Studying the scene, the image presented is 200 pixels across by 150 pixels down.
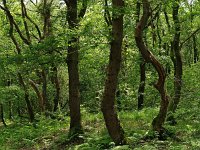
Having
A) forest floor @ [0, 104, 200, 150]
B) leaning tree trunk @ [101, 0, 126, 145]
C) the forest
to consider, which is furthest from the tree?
leaning tree trunk @ [101, 0, 126, 145]

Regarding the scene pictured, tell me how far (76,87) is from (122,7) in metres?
4.77

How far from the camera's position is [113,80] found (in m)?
9.72

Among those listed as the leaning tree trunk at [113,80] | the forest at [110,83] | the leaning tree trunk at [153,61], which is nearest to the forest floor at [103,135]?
the forest at [110,83]

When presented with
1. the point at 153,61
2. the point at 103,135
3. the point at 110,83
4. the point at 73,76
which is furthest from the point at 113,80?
the point at 73,76

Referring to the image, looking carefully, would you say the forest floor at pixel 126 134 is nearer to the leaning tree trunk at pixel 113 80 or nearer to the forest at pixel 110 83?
the forest at pixel 110 83

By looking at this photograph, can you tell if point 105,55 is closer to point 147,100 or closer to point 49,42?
point 147,100

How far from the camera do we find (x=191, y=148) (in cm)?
859

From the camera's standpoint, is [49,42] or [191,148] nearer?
[191,148]

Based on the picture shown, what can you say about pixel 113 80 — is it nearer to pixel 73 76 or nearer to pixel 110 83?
pixel 110 83

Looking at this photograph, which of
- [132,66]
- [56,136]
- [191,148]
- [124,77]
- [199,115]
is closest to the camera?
[191,148]

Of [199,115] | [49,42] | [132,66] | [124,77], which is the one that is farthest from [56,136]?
[132,66]

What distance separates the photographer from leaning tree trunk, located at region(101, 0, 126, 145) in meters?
9.70

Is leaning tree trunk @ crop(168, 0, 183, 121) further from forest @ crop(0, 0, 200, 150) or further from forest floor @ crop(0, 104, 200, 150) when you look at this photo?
forest floor @ crop(0, 104, 200, 150)

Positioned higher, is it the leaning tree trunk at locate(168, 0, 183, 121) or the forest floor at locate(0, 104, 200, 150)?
the leaning tree trunk at locate(168, 0, 183, 121)
